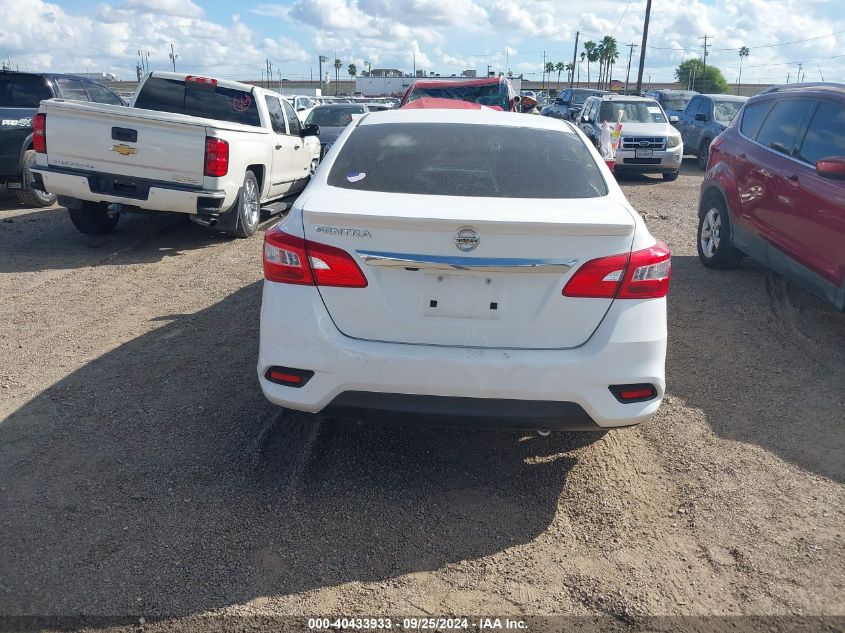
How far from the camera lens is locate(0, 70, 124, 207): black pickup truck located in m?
10.2

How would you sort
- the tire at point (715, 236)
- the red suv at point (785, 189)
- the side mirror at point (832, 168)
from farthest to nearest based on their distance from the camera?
the tire at point (715, 236), the red suv at point (785, 189), the side mirror at point (832, 168)

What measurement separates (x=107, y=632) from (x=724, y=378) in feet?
13.4

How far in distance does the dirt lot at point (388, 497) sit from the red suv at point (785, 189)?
0.74 metres

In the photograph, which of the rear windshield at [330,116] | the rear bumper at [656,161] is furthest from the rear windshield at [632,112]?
the rear windshield at [330,116]

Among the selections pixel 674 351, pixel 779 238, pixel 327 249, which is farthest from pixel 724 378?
pixel 327 249

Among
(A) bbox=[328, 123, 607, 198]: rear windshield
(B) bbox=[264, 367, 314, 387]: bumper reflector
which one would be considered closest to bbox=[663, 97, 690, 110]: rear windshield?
(A) bbox=[328, 123, 607, 198]: rear windshield

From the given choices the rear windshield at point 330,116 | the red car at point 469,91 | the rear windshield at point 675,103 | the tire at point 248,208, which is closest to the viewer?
the tire at point 248,208

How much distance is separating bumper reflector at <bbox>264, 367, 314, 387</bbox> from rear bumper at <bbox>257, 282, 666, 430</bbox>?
24mm

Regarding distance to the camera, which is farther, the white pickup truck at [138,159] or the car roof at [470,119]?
the white pickup truck at [138,159]

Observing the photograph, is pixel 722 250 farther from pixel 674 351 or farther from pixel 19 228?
pixel 19 228

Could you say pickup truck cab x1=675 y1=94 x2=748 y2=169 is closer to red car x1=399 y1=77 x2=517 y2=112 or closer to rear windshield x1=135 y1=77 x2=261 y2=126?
red car x1=399 y1=77 x2=517 y2=112

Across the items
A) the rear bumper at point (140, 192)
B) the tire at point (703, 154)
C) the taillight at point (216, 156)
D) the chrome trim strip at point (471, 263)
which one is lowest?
the tire at point (703, 154)

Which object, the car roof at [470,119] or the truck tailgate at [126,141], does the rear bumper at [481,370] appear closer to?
the car roof at [470,119]

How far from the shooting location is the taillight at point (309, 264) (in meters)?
3.12
